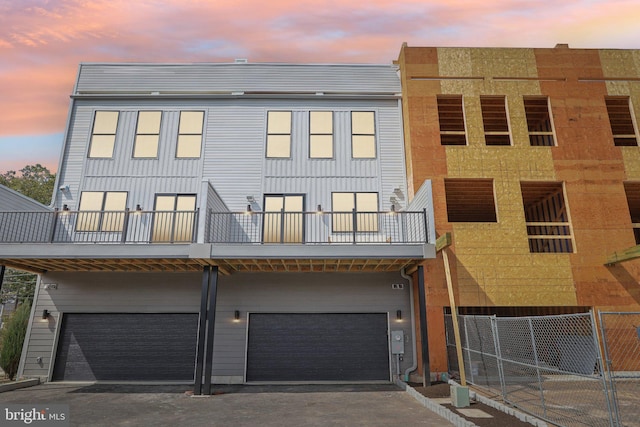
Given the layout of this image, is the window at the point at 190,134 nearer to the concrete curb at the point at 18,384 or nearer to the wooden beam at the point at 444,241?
the concrete curb at the point at 18,384

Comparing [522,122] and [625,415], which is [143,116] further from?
[625,415]

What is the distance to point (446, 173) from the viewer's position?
12633 mm

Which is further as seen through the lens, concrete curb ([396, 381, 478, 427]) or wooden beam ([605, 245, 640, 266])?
wooden beam ([605, 245, 640, 266])

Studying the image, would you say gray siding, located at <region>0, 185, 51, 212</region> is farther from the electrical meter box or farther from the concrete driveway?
the electrical meter box

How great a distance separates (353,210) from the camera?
12.6 meters

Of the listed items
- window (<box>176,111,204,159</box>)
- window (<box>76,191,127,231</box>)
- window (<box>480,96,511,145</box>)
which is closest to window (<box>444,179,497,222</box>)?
window (<box>480,96,511,145</box>)

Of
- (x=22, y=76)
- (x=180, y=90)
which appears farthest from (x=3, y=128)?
(x=180, y=90)

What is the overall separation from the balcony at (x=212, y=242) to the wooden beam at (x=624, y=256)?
6066 millimetres

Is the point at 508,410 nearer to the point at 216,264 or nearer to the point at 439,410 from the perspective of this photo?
the point at 439,410

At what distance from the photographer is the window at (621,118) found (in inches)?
539

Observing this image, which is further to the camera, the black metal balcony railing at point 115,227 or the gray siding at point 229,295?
the black metal balcony railing at point 115,227

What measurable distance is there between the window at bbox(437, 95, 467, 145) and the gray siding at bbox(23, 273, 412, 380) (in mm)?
6266

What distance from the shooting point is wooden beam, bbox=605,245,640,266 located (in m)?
10.7

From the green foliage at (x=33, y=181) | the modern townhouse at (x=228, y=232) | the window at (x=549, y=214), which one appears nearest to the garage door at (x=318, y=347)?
the modern townhouse at (x=228, y=232)
